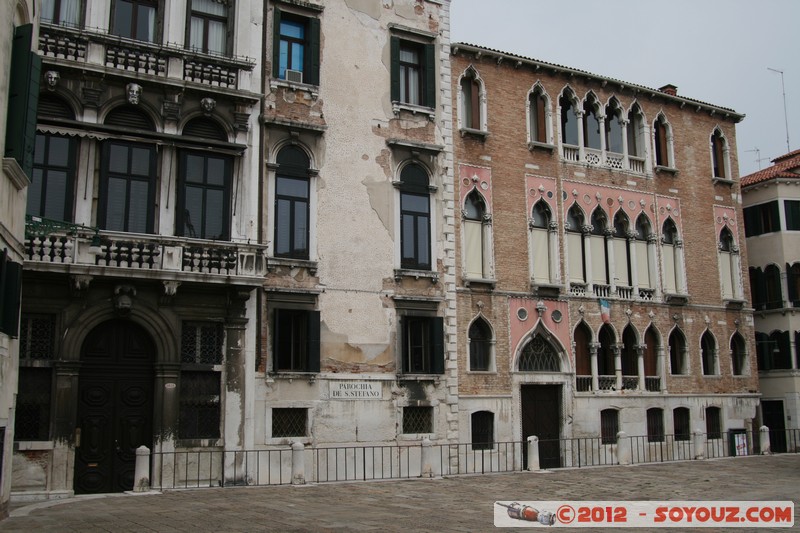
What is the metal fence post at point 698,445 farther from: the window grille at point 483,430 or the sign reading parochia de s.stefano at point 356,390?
the sign reading parochia de s.stefano at point 356,390

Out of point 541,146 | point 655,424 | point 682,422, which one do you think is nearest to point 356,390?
point 541,146

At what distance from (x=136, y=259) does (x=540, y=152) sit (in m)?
14.4

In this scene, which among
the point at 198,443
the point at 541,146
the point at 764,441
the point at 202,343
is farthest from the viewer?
the point at 764,441

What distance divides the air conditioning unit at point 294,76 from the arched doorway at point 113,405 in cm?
822

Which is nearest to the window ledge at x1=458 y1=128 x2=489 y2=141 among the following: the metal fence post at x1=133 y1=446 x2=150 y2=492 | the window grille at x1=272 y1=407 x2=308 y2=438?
the window grille at x1=272 y1=407 x2=308 y2=438

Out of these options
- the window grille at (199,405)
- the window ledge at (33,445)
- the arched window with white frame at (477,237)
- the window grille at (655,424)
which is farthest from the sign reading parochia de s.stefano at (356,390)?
the window grille at (655,424)

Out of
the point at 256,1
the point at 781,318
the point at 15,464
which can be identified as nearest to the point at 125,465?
the point at 15,464

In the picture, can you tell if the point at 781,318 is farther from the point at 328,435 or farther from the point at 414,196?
the point at 328,435

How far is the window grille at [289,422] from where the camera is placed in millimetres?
22297

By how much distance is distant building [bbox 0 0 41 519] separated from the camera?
43.9 feet

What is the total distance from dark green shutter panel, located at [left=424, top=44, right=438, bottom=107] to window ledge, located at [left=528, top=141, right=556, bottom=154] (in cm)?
407

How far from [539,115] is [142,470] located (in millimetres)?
17594

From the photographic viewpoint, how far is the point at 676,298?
30.9 m

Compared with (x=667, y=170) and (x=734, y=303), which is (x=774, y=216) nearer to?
(x=734, y=303)
